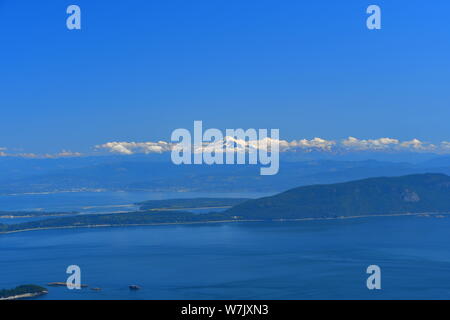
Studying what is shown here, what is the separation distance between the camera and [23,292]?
3759 centimetres

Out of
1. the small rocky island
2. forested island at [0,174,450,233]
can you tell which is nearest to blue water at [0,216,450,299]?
the small rocky island

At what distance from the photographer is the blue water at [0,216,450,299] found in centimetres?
4031

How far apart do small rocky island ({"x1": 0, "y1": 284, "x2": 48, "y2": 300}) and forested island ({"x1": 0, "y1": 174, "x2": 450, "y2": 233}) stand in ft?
149

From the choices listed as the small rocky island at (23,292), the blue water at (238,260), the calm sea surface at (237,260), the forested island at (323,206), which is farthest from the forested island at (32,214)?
the small rocky island at (23,292)

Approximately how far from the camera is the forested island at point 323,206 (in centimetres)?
8969

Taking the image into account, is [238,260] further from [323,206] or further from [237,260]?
[323,206]

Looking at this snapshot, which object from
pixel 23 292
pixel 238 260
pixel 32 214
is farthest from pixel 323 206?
pixel 23 292

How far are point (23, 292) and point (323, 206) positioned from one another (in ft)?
239

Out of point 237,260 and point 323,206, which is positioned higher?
point 323,206

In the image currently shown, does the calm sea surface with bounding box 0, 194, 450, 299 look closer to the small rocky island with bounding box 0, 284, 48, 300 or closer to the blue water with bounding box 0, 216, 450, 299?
the blue water with bounding box 0, 216, 450, 299

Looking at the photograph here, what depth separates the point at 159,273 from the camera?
47.7m

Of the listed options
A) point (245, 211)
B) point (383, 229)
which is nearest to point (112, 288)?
point (383, 229)

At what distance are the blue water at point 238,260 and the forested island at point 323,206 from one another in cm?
622
